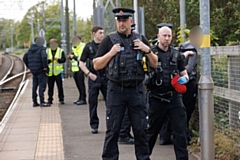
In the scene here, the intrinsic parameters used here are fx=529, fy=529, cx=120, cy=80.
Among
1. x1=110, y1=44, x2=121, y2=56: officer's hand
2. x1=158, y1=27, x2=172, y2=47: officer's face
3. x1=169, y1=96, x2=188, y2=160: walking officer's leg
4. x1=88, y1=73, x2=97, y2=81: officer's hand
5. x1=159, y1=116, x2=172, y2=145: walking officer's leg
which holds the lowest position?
x1=159, y1=116, x2=172, y2=145: walking officer's leg

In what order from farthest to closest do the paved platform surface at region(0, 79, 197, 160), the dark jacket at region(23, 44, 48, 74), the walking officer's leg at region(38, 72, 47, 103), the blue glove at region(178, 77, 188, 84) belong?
the walking officer's leg at region(38, 72, 47, 103) < the dark jacket at region(23, 44, 48, 74) < the paved platform surface at region(0, 79, 197, 160) < the blue glove at region(178, 77, 188, 84)

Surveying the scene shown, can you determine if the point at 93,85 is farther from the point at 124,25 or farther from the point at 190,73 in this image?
the point at 124,25

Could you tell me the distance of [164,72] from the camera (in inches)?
263

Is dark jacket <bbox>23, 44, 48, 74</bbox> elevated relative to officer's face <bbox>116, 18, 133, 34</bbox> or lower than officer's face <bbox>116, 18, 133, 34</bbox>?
lower

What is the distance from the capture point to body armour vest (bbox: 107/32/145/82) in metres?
6.19

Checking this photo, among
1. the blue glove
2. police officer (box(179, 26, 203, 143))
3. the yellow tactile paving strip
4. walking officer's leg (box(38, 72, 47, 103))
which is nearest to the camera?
the blue glove

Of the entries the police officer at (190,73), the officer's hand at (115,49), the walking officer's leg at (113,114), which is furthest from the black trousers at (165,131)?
the officer's hand at (115,49)

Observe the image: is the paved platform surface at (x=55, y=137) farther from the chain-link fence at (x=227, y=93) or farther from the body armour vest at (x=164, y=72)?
the body armour vest at (x=164, y=72)

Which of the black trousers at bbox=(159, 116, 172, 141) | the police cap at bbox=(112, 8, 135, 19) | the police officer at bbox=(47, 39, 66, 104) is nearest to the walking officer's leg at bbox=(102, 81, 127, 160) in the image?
the police cap at bbox=(112, 8, 135, 19)

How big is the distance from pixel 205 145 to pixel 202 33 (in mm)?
→ 1346

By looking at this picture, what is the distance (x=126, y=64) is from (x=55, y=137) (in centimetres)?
415

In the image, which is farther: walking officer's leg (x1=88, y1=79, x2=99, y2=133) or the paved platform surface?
walking officer's leg (x1=88, y1=79, x2=99, y2=133)

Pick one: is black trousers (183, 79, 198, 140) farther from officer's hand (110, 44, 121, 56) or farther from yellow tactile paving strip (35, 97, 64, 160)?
officer's hand (110, 44, 121, 56)

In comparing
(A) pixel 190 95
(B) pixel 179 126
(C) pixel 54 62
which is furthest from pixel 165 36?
(C) pixel 54 62
